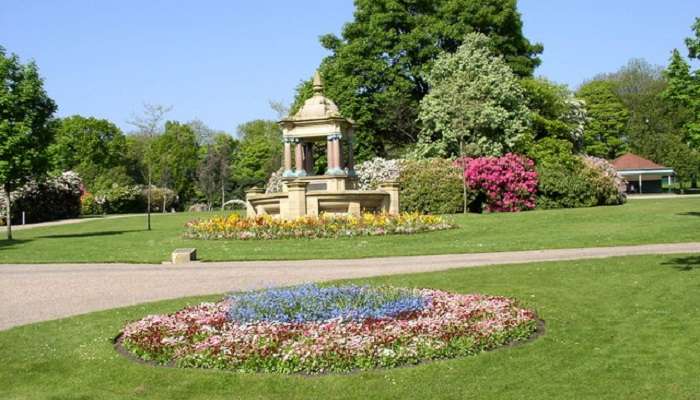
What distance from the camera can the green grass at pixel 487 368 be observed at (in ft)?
23.4

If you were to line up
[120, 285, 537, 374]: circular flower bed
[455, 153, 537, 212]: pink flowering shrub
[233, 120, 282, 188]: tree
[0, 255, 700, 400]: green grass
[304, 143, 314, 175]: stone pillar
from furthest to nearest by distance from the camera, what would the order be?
[233, 120, 282, 188]: tree → [455, 153, 537, 212]: pink flowering shrub → [304, 143, 314, 175]: stone pillar → [120, 285, 537, 374]: circular flower bed → [0, 255, 700, 400]: green grass

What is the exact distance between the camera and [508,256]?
688 inches

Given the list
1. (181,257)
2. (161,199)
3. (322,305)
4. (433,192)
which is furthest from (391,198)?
(161,199)

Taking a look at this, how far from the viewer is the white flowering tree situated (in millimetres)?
39062

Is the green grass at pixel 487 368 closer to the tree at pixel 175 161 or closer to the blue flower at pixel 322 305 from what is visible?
A: the blue flower at pixel 322 305

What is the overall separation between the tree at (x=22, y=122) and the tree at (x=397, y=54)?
2064 centimetres

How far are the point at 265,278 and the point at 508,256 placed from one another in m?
6.20

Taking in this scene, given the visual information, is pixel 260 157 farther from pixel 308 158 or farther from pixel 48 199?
pixel 308 158

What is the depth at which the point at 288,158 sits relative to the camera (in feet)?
98.0

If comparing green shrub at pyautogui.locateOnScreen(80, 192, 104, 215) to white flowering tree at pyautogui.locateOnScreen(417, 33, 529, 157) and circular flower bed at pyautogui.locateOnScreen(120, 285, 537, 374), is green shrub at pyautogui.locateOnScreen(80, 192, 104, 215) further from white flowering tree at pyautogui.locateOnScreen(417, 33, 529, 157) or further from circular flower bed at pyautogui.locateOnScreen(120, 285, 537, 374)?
circular flower bed at pyautogui.locateOnScreen(120, 285, 537, 374)

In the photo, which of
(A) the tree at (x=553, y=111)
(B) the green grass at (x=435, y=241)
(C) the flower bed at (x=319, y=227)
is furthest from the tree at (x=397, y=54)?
(C) the flower bed at (x=319, y=227)

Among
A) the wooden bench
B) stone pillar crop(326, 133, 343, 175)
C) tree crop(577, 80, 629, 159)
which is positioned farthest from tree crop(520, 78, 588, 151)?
the wooden bench

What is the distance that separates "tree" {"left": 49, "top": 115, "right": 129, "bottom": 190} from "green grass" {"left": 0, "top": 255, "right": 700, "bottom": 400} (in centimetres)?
6058

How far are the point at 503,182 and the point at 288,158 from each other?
35.9ft
